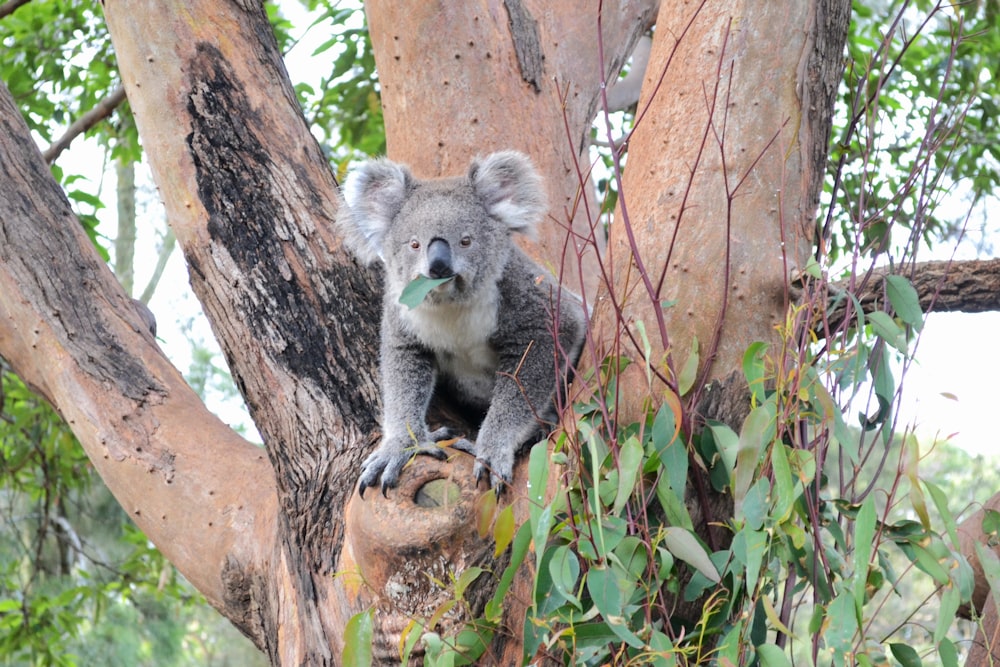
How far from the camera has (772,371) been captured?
7.14 feet

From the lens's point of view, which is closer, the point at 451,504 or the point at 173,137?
the point at 451,504

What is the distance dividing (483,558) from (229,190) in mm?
1331

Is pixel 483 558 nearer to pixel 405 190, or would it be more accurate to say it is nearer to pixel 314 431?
pixel 314 431

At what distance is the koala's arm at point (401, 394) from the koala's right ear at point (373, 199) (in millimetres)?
235

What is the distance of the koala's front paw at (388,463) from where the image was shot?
Result: 95.7 inches

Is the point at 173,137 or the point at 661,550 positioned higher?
the point at 173,137

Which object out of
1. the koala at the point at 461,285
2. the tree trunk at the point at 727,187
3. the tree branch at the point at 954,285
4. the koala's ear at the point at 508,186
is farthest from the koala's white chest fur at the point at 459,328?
the tree branch at the point at 954,285

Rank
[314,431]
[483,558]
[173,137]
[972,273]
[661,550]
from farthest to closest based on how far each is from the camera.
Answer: [173,137] < [314,431] < [972,273] < [483,558] < [661,550]

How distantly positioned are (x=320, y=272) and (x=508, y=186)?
0.74 meters

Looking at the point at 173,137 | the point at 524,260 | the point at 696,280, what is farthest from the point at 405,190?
the point at 696,280

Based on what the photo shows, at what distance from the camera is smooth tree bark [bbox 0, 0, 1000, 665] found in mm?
2318

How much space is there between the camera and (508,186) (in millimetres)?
3305

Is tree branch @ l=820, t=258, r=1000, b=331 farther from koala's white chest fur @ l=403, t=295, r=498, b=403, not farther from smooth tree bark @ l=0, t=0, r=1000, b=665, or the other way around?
koala's white chest fur @ l=403, t=295, r=498, b=403

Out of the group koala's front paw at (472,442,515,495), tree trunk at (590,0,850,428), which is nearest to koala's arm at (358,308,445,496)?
koala's front paw at (472,442,515,495)
